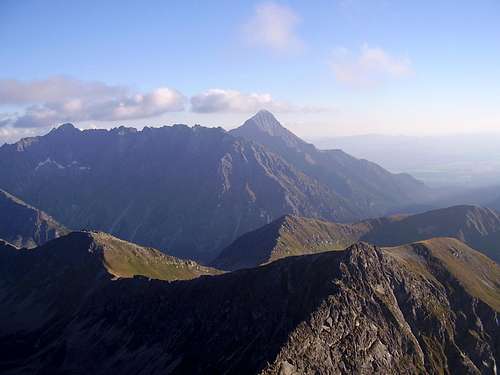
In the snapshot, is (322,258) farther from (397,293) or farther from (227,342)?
(227,342)

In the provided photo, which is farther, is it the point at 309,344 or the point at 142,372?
the point at 142,372

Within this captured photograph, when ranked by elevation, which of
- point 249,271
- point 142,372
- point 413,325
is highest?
point 249,271

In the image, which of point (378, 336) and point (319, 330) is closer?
point (319, 330)

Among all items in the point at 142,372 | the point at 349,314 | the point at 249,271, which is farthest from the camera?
the point at 249,271

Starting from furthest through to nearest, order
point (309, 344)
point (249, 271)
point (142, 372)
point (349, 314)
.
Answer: point (249, 271) → point (142, 372) → point (349, 314) → point (309, 344)

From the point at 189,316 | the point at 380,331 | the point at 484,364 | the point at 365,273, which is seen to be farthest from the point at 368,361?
the point at 189,316

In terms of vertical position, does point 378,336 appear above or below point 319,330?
below

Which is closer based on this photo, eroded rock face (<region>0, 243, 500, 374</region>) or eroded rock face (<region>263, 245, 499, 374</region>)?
eroded rock face (<region>263, 245, 499, 374</region>)

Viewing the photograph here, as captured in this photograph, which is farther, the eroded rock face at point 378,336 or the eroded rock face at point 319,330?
the eroded rock face at point 319,330

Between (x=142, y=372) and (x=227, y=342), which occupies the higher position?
(x=227, y=342)

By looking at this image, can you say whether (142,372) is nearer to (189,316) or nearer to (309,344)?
(189,316)
